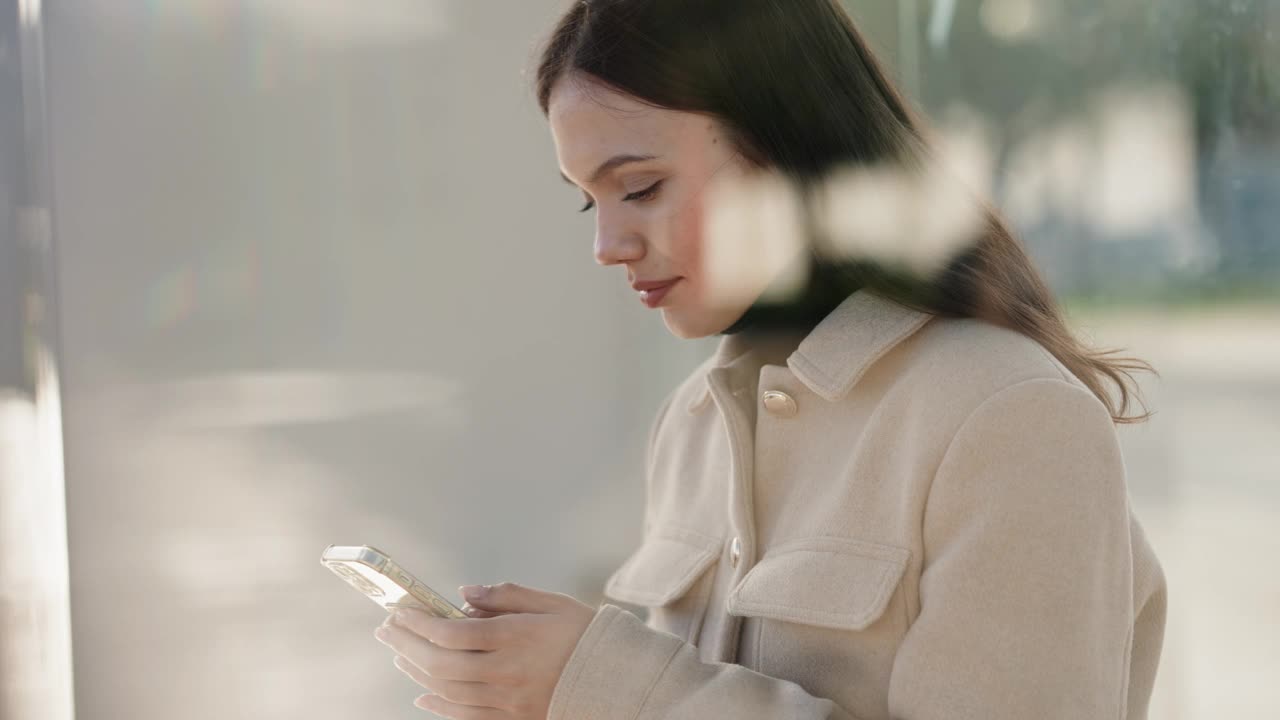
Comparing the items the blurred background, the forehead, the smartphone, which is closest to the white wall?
the blurred background

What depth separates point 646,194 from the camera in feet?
3.58

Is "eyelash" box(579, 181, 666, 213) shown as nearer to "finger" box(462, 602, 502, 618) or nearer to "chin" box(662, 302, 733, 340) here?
"chin" box(662, 302, 733, 340)

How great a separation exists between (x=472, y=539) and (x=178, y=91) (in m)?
0.85

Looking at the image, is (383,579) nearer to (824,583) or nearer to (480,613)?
(480,613)

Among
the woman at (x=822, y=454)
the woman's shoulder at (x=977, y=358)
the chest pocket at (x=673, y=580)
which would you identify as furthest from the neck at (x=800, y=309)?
the chest pocket at (x=673, y=580)

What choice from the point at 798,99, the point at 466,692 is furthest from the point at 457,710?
the point at 798,99

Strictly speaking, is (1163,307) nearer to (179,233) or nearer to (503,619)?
(503,619)

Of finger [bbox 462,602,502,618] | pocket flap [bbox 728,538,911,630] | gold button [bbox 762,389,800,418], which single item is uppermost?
gold button [bbox 762,389,800,418]

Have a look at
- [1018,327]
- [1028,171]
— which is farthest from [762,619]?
[1028,171]

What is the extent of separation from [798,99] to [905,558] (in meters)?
0.44

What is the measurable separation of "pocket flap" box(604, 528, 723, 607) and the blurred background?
22.7 inches

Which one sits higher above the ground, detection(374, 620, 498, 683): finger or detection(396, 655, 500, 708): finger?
detection(374, 620, 498, 683): finger

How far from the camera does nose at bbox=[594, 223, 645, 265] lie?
42.9 inches

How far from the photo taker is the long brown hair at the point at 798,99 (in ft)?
3.42
